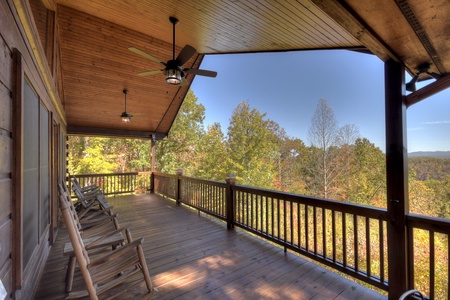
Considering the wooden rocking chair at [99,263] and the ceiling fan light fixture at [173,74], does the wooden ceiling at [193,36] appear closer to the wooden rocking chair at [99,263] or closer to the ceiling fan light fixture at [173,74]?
the ceiling fan light fixture at [173,74]

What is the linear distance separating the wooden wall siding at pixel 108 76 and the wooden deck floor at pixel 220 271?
3.75 m

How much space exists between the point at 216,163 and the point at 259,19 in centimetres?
1342

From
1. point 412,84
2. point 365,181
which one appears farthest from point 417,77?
point 365,181

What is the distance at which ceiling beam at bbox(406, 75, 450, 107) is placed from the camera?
74.6 inches

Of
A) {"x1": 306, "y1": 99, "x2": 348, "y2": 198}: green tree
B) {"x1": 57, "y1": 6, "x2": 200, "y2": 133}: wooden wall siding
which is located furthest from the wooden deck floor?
{"x1": 306, "y1": 99, "x2": 348, "y2": 198}: green tree

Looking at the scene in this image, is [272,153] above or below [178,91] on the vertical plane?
below

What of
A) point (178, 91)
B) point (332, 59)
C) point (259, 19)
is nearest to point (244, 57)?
point (332, 59)

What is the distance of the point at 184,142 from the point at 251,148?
491cm

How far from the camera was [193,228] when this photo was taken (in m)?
3.96

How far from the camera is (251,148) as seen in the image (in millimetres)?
15617

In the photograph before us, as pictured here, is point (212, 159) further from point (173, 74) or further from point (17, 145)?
point (17, 145)

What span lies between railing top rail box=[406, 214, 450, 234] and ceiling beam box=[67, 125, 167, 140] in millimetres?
7957

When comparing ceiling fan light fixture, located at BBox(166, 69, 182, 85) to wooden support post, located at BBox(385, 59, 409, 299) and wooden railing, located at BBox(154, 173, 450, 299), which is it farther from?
wooden support post, located at BBox(385, 59, 409, 299)

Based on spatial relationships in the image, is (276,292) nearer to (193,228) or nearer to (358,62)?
(193,228)
